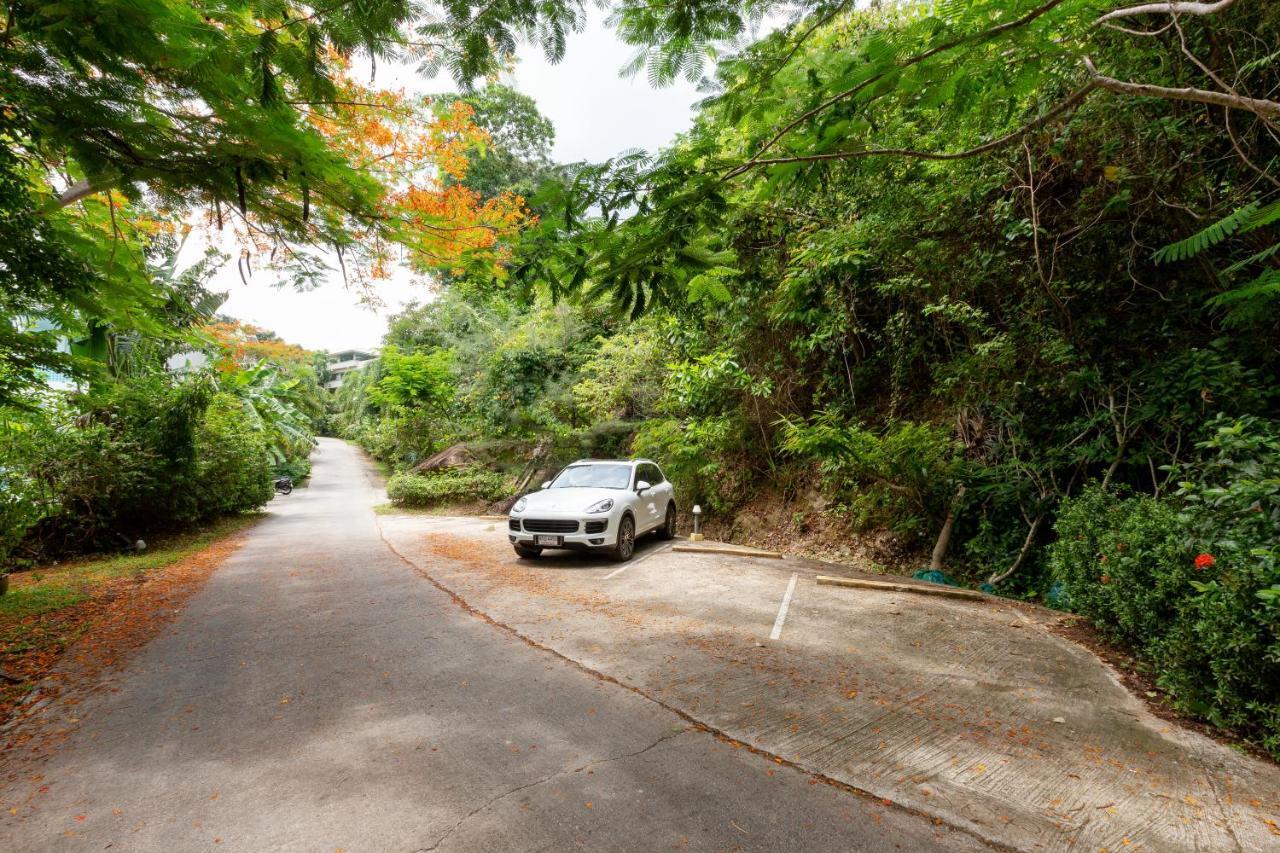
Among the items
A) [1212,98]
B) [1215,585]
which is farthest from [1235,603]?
[1212,98]

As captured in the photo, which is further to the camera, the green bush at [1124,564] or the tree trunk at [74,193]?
the tree trunk at [74,193]

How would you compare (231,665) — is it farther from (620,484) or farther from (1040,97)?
(1040,97)

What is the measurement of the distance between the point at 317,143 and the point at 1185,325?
9.82 m

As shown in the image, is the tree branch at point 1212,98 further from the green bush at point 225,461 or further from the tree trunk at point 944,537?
the green bush at point 225,461

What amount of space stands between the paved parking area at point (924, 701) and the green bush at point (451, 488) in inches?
406

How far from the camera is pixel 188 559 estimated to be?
10031mm

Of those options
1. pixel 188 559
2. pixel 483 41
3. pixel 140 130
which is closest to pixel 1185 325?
pixel 483 41

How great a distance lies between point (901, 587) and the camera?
23.6 ft

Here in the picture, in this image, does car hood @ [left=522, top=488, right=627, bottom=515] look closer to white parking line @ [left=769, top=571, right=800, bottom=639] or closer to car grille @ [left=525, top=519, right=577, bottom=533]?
car grille @ [left=525, top=519, right=577, bottom=533]

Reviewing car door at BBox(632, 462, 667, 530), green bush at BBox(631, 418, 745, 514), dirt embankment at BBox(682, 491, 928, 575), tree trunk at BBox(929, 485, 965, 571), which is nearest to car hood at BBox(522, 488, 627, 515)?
car door at BBox(632, 462, 667, 530)

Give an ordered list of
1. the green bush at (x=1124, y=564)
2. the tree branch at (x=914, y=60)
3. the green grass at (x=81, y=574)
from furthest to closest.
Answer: the green grass at (x=81, y=574) → the green bush at (x=1124, y=564) → the tree branch at (x=914, y=60)

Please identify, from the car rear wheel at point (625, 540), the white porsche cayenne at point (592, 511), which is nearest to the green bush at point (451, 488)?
the white porsche cayenne at point (592, 511)

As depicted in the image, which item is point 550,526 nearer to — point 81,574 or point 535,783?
point 535,783

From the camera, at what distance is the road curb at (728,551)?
9502mm
